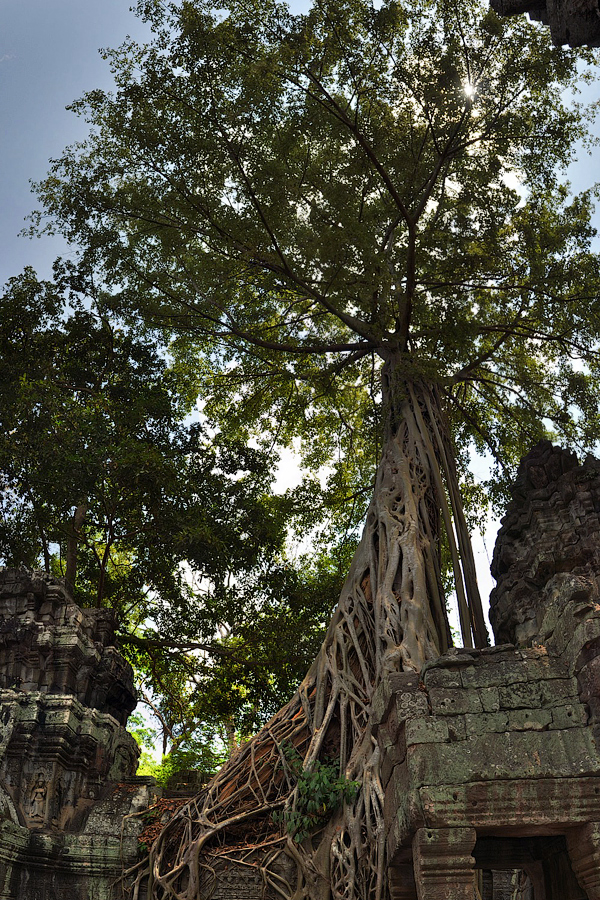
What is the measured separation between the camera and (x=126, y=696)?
8.75m

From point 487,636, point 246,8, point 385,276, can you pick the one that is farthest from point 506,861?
point 246,8

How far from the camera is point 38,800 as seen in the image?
716cm

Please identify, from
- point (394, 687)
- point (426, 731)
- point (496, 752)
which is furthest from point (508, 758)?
point (394, 687)

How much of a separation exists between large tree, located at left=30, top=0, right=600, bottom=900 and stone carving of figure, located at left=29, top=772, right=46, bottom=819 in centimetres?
121

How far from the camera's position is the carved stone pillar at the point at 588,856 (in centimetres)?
380

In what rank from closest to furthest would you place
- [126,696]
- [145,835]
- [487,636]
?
[145,835], [487,636], [126,696]

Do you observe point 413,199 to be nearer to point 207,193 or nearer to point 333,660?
point 207,193

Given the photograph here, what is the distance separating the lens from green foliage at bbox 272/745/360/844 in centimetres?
608

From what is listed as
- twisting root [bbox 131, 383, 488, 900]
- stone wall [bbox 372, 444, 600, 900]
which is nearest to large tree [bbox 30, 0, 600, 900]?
twisting root [bbox 131, 383, 488, 900]

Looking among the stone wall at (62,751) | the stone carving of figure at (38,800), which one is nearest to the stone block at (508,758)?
the stone wall at (62,751)

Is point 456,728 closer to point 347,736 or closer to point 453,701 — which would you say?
point 453,701

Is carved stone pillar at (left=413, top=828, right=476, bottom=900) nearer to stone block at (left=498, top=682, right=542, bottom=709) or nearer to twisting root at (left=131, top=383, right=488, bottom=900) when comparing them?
stone block at (left=498, top=682, right=542, bottom=709)

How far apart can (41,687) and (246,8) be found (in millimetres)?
7755

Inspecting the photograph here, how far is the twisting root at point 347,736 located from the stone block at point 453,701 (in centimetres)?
182
